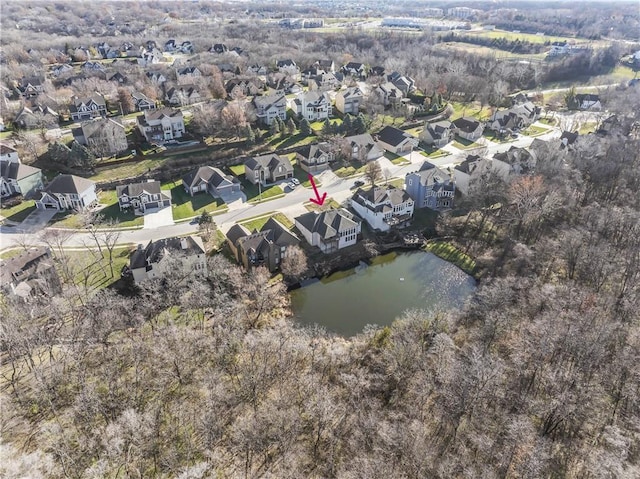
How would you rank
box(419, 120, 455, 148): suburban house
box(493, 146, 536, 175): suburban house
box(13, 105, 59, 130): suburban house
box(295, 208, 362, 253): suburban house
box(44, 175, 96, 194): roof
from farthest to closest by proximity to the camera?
box(419, 120, 455, 148): suburban house < box(13, 105, 59, 130): suburban house < box(493, 146, 536, 175): suburban house < box(44, 175, 96, 194): roof < box(295, 208, 362, 253): suburban house

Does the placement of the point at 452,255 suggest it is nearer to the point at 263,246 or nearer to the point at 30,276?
the point at 263,246

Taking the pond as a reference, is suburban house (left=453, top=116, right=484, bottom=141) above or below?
above

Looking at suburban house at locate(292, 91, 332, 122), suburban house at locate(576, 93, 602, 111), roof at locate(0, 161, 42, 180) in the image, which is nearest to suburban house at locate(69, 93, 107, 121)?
roof at locate(0, 161, 42, 180)

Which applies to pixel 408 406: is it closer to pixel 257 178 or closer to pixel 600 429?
pixel 600 429

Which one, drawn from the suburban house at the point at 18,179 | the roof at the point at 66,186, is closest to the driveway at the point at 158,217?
the roof at the point at 66,186

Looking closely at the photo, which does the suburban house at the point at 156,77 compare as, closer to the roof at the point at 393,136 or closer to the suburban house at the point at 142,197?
the suburban house at the point at 142,197

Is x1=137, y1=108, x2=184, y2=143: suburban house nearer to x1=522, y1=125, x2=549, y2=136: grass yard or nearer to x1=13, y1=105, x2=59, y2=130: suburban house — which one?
x1=13, y1=105, x2=59, y2=130: suburban house

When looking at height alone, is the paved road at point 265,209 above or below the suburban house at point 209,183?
below
